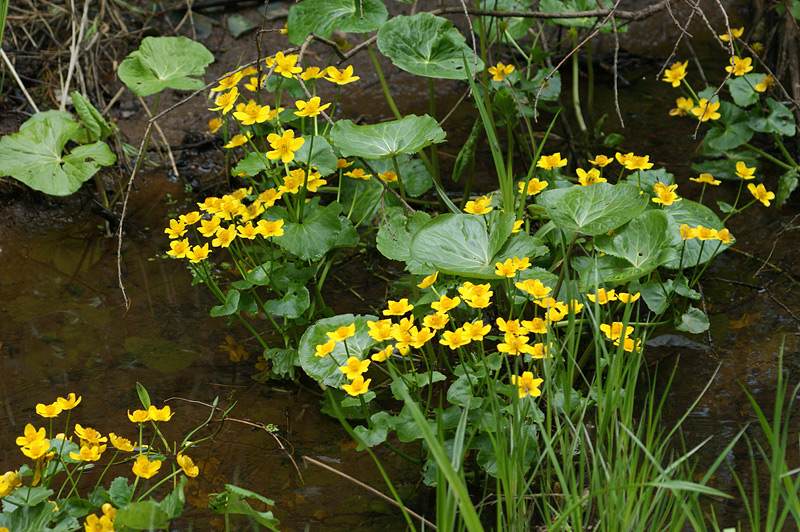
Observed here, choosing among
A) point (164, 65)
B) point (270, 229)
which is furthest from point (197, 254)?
point (164, 65)

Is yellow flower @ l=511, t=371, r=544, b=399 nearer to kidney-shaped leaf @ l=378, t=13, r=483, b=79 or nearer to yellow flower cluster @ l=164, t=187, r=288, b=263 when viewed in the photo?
yellow flower cluster @ l=164, t=187, r=288, b=263

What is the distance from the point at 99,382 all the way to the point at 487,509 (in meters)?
1.15

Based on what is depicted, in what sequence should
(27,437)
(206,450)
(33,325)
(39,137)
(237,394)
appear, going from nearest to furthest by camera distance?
(27,437) < (206,450) < (237,394) < (33,325) < (39,137)

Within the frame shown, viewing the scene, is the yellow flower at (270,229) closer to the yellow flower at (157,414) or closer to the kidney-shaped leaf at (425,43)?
the yellow flower at (157,414)

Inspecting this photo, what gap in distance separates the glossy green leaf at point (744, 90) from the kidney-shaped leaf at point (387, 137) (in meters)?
1.29

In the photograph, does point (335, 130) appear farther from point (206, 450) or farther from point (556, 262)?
point (206, 450)

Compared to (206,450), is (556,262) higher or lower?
higher

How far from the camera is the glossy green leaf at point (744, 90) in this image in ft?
8.56

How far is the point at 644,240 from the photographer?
6.25 ft

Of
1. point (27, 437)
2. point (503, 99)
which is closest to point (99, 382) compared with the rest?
point (27, 437)

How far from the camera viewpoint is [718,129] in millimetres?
2656

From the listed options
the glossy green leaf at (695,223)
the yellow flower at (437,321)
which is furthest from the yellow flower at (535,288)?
the glossy green leaf at (695,223)

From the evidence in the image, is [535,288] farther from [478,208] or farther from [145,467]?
[145,467]

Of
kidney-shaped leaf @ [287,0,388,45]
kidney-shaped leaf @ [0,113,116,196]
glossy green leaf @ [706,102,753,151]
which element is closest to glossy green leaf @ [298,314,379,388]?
kidney-shaped leaf @ [287,0,388,45]
